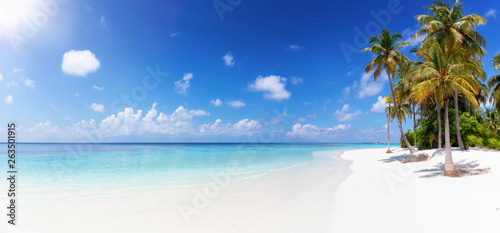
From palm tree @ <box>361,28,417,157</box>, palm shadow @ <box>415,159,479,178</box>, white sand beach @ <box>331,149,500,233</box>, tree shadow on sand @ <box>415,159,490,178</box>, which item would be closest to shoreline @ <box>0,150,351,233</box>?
white sand beach @ <box>331,149,500,233</box>

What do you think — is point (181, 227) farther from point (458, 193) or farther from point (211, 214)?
point (458, 193)

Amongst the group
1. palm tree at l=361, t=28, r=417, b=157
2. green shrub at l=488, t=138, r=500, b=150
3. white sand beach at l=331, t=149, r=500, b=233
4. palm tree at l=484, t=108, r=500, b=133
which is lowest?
white sand beach at l=331, t=149, r=500, b=233

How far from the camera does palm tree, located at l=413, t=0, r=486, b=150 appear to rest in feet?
46.9

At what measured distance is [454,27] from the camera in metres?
14.6

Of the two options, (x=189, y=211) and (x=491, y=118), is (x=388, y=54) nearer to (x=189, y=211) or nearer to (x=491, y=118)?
(x=189, y=211)

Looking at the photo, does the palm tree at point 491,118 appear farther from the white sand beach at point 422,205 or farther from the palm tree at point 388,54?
the white sand beach at point 422,205

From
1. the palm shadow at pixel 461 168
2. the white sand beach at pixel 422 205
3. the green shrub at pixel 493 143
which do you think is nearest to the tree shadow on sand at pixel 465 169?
the palm shadow at pixel 461 168

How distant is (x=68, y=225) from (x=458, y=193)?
37.8 ft

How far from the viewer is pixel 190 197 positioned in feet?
25.6

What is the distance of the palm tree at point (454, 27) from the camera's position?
14281mm

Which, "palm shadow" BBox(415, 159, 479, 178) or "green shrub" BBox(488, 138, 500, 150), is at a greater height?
"green shrub" BBox(488, 138, 500, 150)

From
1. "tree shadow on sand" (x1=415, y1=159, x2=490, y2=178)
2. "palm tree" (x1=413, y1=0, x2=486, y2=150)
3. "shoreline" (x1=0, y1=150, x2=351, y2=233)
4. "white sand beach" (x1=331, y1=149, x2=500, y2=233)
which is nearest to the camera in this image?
"white sand beach" (x1=331, y1=149, x2=500, y2=233)

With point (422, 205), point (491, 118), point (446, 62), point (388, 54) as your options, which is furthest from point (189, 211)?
point (491, 118)

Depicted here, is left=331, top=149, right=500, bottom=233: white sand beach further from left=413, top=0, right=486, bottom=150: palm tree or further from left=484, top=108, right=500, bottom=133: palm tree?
left=484, top=108, right=500, bottom=133: palm tree
